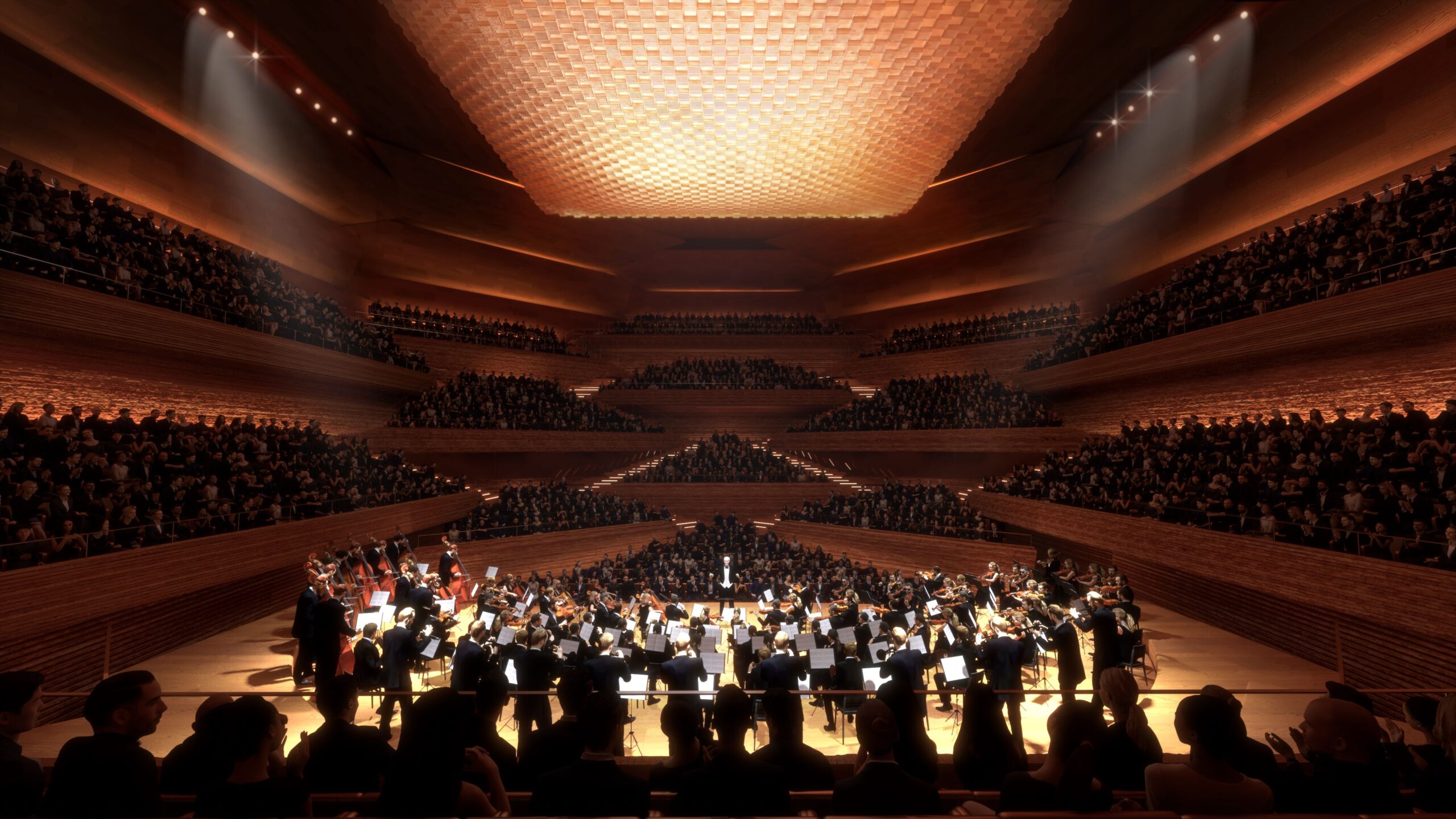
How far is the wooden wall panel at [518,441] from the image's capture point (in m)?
18.9

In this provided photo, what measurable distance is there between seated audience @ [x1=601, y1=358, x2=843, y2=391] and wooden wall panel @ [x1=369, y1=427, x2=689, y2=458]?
2.13 meters

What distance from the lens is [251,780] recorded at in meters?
2.42

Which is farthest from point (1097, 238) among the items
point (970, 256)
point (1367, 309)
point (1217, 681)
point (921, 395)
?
point (1217, 681)

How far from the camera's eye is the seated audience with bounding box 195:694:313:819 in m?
2.35

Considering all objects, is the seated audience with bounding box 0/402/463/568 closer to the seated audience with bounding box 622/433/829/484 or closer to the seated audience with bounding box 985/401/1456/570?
the seated audience with bounding box 622/433/829/484

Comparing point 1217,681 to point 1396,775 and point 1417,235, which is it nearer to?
point 1417,235

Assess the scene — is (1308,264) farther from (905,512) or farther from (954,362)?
(954,362)

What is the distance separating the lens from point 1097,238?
21.2 meters

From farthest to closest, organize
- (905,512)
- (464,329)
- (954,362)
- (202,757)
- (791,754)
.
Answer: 1. (954,362)
2. (464,329)
3. (905,512)
4. (791,754)
5. (202,757)

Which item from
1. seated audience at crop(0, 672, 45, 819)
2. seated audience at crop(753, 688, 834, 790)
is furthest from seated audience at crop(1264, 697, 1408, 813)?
seated audience at crop(0, 672, 45, 819)

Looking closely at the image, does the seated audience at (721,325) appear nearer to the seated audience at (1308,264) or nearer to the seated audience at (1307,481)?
the seated audience at (1308,264)

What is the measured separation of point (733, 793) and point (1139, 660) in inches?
337

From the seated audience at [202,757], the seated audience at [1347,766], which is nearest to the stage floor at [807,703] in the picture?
the seated audience at [202,757]

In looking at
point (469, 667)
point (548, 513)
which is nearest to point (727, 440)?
point (548, 513)
